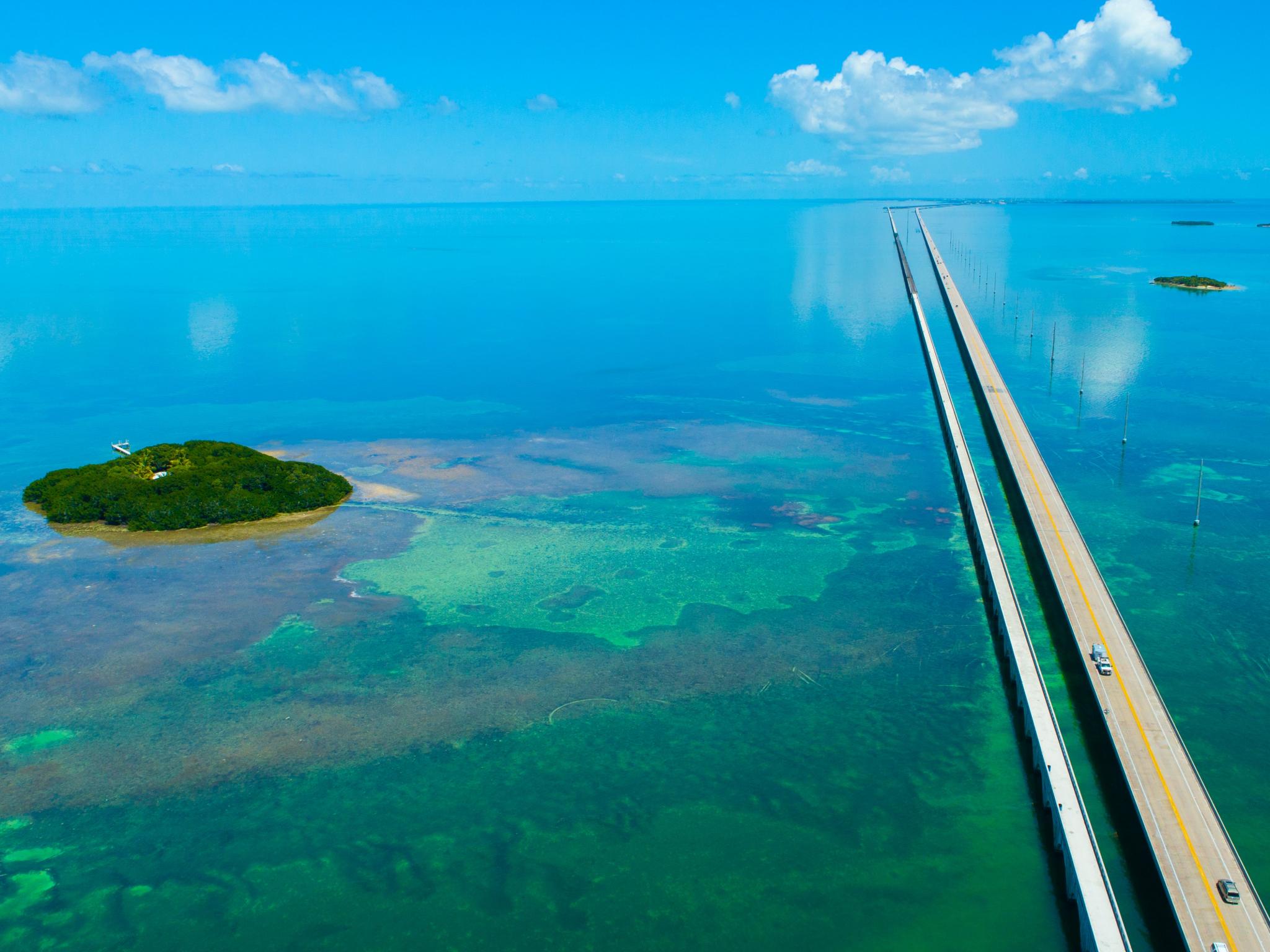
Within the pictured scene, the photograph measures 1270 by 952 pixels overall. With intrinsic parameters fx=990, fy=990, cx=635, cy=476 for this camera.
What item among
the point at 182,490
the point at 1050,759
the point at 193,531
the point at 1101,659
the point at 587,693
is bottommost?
the point at 587,693

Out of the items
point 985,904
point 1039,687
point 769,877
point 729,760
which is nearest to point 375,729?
point 729,760

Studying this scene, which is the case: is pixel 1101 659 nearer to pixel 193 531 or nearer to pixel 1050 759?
pixel 1050 759

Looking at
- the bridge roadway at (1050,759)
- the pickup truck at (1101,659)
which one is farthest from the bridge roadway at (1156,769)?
the bridge roadway at (1050,759)

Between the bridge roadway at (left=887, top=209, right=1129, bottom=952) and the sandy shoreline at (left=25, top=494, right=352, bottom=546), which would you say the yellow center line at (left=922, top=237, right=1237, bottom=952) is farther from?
the sandy shoreline at (left=25, top=494, right=352, bottom=546)

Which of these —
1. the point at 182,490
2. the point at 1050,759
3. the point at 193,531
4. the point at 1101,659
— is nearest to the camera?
the point at 1050,759

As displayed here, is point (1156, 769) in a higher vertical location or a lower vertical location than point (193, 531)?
higher

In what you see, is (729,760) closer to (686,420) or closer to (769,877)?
(769,877)

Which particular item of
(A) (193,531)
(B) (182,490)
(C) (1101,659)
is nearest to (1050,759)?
(C) (1101,659)

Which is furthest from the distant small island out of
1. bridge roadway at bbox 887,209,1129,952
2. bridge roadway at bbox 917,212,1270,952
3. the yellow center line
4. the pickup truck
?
the pickup truck
